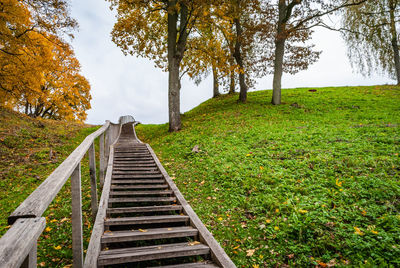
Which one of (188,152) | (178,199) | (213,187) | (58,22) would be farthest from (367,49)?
(58,22)

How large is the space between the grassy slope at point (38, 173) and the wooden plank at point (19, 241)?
287 cm

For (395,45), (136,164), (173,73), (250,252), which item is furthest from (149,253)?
(395,45)

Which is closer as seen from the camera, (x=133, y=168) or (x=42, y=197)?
(x=42, y=197)

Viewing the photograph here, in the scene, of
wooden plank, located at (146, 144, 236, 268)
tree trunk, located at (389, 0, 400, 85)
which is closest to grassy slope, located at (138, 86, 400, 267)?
wooden plank, located at (146, 144, 236, 268)

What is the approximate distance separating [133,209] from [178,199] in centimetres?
102

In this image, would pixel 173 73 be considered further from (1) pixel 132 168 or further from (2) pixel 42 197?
(2) pixel 42 197

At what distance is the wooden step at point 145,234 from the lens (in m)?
3.53

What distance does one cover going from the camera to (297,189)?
211 inches

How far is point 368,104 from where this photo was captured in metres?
15.6

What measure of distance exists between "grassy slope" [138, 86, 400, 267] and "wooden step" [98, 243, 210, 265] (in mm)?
823

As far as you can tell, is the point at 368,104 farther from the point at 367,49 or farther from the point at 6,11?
the point at 6,11

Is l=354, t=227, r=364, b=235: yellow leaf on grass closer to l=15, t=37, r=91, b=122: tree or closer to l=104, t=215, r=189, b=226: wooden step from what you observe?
l=104, t=215, r=189, b=226: wooden step

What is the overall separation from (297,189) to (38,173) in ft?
28.7

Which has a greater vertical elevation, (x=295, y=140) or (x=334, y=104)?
(x=334, y=104)
